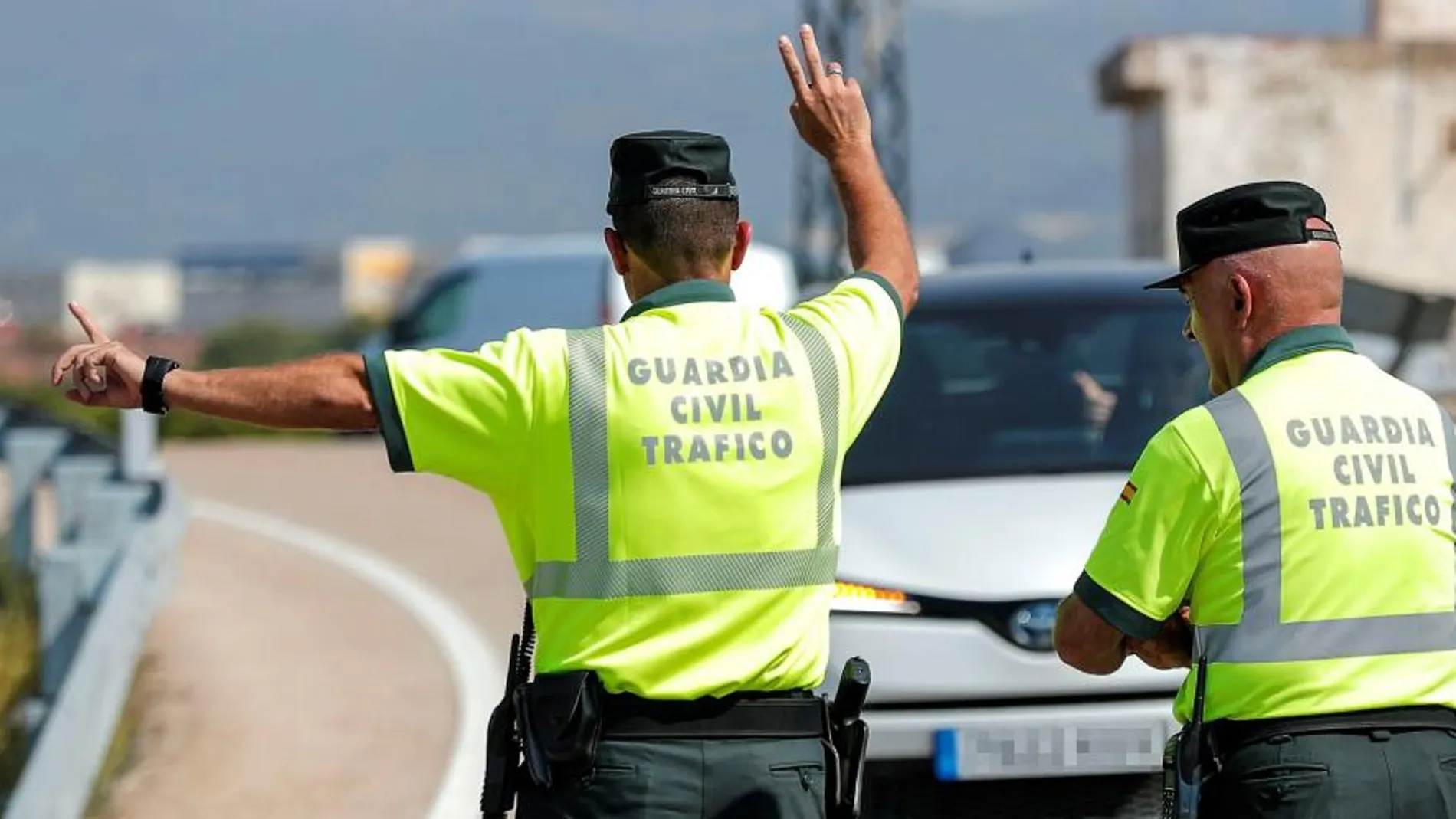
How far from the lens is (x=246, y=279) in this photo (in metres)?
157

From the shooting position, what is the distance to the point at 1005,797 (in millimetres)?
6348

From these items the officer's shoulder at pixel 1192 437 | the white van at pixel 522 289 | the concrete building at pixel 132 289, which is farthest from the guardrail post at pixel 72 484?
the concrete building at pixel 132 289

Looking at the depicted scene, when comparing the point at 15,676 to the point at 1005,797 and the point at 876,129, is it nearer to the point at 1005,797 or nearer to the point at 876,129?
the point at 1005,797

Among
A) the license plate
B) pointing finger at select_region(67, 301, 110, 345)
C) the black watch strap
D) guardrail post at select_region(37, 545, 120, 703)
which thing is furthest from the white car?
guardrail post at select_region(37, 545, 120, 703)

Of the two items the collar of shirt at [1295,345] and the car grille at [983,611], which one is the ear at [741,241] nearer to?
the collar of shirt at [1295,345]

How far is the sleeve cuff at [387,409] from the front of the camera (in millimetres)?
3660

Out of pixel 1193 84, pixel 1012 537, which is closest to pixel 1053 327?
pixel 1012 537

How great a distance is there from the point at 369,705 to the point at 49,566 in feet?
4.91

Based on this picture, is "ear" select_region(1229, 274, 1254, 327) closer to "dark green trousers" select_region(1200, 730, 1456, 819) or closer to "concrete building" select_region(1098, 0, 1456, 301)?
"dark green trousers" select_region(1200, 730, 1456, 819)

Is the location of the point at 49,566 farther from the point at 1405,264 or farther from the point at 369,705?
the point at 1405,264

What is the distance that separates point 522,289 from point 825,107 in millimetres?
19963

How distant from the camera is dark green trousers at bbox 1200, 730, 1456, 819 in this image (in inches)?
141

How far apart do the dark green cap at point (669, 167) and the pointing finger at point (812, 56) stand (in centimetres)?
42

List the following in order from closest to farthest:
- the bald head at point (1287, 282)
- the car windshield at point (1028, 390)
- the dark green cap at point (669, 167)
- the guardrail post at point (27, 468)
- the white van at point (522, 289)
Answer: the bald head at point (1287, 282)
the dark green cap at point (669, 167)
the car windshield at point (1028, 390)
the guardrail post at point (27, 468)
the white van at point (522, 289)
